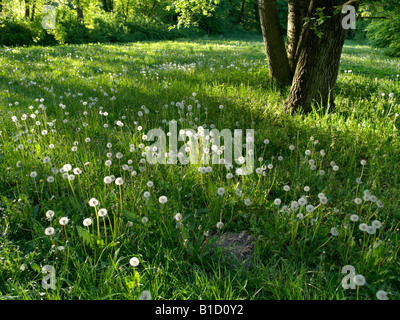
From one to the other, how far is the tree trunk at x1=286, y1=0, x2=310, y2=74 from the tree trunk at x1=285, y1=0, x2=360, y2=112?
1.25m

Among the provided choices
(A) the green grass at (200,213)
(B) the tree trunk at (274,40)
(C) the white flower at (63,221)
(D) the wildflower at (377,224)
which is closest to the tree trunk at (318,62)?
(A) the green grass at (200,213)

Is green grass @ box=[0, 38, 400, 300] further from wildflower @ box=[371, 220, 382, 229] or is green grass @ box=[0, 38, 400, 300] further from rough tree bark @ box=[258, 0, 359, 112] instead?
rough tree bark @ box=[258, 0, 359, 112]

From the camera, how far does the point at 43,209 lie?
254cm

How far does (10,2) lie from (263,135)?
2458 cm

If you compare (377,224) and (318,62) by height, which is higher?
(318,62)

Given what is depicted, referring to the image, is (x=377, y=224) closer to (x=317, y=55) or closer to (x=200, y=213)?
(x=200, y=213)

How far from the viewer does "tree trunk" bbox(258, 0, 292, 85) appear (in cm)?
583

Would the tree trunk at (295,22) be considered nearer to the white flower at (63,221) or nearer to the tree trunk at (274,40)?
the tree trunk at (274,40)

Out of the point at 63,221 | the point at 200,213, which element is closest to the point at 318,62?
the point at 200,213

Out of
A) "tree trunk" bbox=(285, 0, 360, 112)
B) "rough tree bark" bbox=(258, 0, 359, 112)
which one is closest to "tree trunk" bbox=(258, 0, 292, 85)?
"rough tree bark" bbox=(258, 0, 359, 112)

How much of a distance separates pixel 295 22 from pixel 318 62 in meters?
Result: 1.72

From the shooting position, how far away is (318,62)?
442 cm

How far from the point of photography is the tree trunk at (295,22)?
18.3 feet
